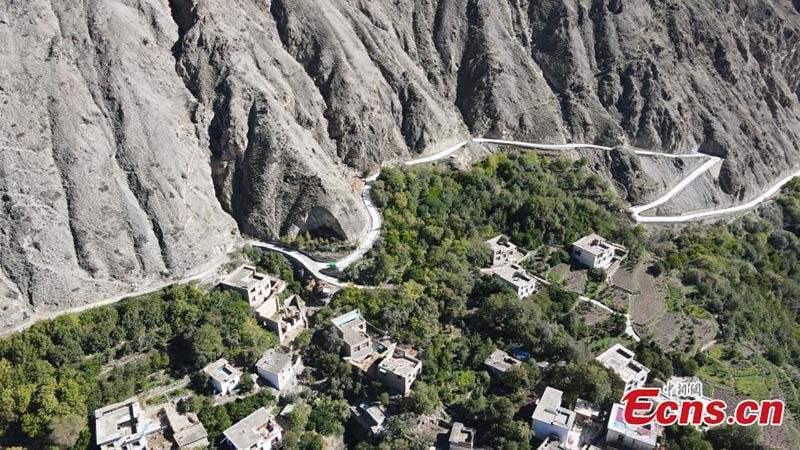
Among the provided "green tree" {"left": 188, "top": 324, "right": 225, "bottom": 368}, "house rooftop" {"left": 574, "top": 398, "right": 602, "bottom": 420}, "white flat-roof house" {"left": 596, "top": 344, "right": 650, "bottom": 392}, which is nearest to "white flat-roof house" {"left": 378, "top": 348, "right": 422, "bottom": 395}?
"house rooftop" {"left": 574, "top": 398, "right": 602, "bottom": 420}

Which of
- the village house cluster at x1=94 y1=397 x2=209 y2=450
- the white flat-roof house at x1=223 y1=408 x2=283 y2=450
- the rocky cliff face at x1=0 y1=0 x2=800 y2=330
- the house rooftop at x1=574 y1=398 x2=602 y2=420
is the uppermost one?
the rocky cliff face at x1=0 y1=0 x2=800 y2=330

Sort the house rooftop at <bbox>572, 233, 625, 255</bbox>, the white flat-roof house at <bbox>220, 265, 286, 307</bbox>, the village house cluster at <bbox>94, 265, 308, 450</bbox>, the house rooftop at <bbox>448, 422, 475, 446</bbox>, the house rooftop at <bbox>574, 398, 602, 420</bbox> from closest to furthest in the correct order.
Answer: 1. the village house cluster at <bbox>94, 265, 308, 450</bbox>
2. the house rooftop at <bbox>448, 422, 475, 446</bbox>
3. the house rooftop at <bbox>574, 398, 602, 420</bbox>
4. the white flat-roof house at <bbox>220, 265, 286, 307</bbox>
5. the house rooftop at <bbox>572, 233, 625, 255</bbox>

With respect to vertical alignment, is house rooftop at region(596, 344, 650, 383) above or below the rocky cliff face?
below

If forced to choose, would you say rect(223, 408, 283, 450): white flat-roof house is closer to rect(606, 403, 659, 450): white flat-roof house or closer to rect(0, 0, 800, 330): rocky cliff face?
rect(0, 0, 800, 330): rocky cliff face

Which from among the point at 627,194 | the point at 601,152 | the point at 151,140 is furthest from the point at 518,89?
the point at 151,140

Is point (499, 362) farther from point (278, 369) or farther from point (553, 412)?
point (278, 369)

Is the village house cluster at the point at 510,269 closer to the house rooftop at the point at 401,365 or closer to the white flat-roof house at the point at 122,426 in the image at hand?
the house rooftop at the point at 401,365

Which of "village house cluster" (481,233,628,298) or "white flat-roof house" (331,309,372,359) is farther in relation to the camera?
"village house cluster" (481,233,628,298)
